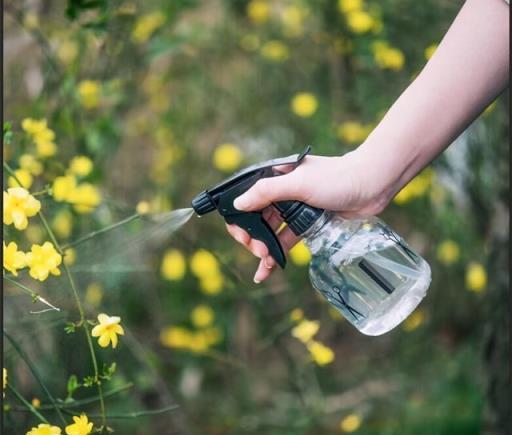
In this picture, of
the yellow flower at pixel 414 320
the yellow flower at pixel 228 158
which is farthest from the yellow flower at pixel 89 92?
the yellow flower at pixel 414 320

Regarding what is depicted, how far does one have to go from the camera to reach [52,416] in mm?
1670

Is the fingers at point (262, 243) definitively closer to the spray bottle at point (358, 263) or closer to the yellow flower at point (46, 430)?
the spray bottle at point (358, 263)

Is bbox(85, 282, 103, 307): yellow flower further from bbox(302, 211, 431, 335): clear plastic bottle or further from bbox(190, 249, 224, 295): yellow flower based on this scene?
bbox(302, 211, 431, 335): clear plastic bottle

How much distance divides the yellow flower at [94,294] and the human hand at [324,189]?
101 centimetres

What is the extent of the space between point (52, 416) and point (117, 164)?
1904mm

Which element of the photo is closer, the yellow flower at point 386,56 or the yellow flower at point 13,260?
the yellow flower at point 13,260

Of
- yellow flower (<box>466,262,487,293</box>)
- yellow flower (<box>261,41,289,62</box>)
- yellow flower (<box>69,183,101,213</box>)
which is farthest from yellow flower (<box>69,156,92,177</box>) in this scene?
yellow flower (<box>466,262,487,293</box>)

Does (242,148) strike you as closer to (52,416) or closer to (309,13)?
(309,13)

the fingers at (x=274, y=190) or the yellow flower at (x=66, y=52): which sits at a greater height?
the fingers at (x=274, y=190)

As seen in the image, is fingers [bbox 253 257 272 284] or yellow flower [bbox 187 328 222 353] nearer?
fingers [bbox 253 257 272 284]

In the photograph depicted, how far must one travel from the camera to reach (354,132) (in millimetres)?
2967

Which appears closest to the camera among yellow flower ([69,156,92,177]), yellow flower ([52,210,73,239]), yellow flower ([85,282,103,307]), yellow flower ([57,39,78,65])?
yellow flower ([69,156,92,177])

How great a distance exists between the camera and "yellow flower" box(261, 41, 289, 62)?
10.6 ft

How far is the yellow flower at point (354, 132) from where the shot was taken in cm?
297
